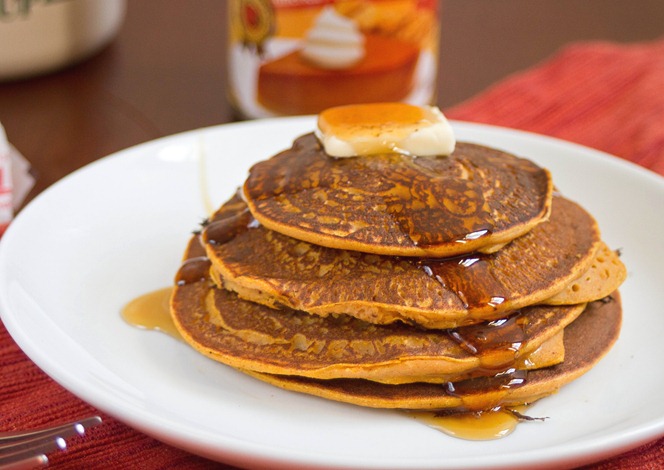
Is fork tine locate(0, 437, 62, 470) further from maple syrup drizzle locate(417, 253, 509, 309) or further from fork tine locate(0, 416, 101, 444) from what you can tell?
maple syrup drizzle locate(417, 253, 509, 309)

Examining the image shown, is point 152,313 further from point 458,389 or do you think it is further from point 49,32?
point 49,32

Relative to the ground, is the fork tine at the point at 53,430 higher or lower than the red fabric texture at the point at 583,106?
higher

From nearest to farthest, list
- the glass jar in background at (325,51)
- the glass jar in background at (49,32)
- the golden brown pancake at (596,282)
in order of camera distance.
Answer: the golden brown pancake at (596,282), the glass jar in background at (325,51), the glass jar in background at (49,32)

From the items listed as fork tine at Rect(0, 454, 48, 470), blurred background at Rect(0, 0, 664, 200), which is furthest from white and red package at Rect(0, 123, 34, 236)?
fork tine at Rect(0, 454, 48, 470)

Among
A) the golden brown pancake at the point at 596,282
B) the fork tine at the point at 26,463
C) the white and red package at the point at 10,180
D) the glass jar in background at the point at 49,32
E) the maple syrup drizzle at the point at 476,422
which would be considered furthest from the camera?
the glass jar in background at the point at 49,32

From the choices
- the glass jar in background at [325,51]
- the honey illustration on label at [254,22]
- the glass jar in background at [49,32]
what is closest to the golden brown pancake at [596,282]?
the glass jar in background at [325,51]

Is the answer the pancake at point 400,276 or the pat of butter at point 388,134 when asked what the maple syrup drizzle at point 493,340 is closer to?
the pancake at point 400,276

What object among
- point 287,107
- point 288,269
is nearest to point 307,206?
point 288,269
